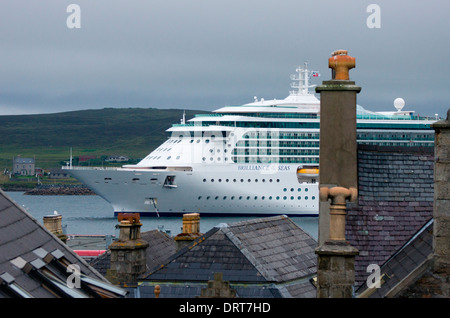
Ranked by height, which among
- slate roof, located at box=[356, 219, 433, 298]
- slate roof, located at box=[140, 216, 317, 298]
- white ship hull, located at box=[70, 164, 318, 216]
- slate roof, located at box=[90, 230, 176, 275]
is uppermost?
slate roof, located at box=[356, 219, 433, 298]

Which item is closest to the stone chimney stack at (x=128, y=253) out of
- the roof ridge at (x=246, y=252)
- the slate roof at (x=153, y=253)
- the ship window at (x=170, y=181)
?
the roof ridge at (x=246, y=252)

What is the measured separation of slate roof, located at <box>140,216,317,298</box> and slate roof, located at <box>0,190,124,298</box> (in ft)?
15.9

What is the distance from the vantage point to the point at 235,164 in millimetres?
89562

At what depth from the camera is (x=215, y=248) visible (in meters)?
13.7

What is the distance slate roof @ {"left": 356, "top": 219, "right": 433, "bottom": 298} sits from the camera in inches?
309

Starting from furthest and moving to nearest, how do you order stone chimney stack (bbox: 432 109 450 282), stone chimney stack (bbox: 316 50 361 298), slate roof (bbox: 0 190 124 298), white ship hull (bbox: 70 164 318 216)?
white ship hull (bbox: 70 164 318 216) → stone chimney stack (bbox: 316 50 361 298) → stone chimney stack (bbox: 432 109 450 282) → slate roof (bbox: 0 190 124 298)

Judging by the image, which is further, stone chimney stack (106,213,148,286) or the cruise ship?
the cruise ship

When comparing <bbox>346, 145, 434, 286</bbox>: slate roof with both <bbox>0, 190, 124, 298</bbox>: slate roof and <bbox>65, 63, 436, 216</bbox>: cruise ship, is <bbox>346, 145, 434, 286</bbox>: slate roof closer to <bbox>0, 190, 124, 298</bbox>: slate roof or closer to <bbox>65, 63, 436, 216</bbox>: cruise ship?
<bbox>0, 190, 124, 298</bbox>: slate roof

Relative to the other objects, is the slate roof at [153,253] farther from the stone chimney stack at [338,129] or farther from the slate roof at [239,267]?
the stone chimney stack at [338,129]

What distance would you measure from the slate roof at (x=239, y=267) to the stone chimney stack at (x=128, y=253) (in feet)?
3.40

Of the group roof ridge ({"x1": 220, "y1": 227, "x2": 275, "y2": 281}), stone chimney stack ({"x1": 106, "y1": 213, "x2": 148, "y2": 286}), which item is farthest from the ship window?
roof ridge ({"x1": 220, "y1": 227, "x2": 275, "y2": 281})

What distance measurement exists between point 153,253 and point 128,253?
3.55 metres

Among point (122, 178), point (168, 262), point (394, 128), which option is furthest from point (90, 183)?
point (168, 262)
